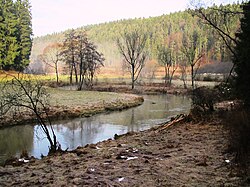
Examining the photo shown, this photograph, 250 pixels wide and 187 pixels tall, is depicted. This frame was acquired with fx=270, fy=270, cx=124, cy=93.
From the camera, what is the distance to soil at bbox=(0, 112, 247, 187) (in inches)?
202

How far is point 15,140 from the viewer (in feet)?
42.9

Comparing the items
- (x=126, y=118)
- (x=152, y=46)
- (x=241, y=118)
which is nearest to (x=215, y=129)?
(x=241, y=118)

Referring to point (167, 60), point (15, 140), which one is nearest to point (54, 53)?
point (167, 60)

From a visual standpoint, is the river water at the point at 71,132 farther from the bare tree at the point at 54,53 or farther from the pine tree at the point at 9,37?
the bare tree at the point at 54,53

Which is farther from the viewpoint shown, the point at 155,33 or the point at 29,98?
the point at 155,33

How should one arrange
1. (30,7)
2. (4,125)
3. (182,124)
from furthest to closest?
1. (30,7)
2. (4,125)
3. (182,124)

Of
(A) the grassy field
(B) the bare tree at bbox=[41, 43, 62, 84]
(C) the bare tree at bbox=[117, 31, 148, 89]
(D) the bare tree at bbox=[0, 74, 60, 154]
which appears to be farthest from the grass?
(B) the bare tree at bbox=[41, 43, 62, 84]

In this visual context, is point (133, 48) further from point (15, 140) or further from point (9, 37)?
point (15, 140)

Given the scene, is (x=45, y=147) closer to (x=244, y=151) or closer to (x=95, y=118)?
(x=95, y=118)

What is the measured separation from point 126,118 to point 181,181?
574 inches

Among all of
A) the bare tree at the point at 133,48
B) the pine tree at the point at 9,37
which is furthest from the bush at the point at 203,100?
the pine tree at the point at 9,37

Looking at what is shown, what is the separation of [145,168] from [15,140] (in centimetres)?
910

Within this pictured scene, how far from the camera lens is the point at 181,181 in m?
5.02

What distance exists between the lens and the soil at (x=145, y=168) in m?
5.12
